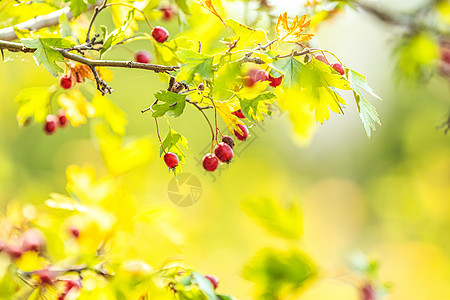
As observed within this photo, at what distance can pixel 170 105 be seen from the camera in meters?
0.61

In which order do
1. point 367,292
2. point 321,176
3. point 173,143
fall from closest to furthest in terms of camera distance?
point 173,143 → point 367,292 → point 321,176

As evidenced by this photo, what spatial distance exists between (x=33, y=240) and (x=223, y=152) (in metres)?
0.37

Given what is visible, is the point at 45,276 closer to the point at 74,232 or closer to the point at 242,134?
the point at 74,232

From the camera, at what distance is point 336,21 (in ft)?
3.84

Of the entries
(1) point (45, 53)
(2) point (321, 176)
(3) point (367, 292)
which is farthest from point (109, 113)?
(2) point (321, 176)

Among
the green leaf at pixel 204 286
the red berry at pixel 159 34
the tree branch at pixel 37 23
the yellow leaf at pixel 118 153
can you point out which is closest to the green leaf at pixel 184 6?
the red berry at pixel 159 34

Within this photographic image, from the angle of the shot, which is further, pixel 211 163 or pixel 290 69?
pixel 211 163

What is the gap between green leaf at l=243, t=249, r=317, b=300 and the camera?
2.35 ft

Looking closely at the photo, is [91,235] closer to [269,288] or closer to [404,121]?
[269,288]

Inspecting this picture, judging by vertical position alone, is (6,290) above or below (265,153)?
below

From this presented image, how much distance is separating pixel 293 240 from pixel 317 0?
45 centimetres

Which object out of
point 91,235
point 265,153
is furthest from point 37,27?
point 265,153

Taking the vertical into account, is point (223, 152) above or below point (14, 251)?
above

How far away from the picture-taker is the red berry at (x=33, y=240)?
2.66 feet
